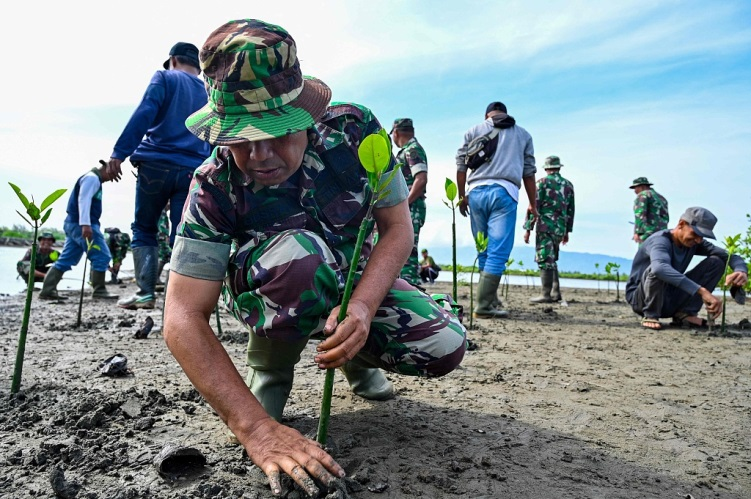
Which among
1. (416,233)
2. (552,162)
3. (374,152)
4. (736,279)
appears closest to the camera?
(374,152)

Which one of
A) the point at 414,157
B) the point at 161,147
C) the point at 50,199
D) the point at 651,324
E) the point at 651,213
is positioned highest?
the point at 414,157

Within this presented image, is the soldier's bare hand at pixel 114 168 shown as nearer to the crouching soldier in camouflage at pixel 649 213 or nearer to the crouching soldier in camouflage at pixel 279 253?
the crouching soldier in camouflage at pixel 279 253

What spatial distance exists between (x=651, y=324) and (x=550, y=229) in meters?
2.73

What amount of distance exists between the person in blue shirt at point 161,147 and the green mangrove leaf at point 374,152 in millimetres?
3058

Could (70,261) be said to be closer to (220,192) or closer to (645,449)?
(220,192)

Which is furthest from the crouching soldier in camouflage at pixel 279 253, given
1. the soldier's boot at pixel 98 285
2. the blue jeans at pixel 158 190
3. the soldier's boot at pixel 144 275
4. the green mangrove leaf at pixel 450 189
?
the soldier's boot at pixel 98 285

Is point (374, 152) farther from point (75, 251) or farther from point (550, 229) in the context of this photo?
point (550, 229)

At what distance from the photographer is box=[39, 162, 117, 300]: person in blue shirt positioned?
18.0ft

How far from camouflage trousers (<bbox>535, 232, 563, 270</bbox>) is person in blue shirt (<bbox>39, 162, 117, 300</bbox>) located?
5536mm

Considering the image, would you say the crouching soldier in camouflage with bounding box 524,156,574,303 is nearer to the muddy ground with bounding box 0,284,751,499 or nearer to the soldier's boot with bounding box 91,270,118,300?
the muddy ground with bounding box 0,284,751,499

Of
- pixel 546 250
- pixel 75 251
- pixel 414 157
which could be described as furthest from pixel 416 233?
pixel 75 251

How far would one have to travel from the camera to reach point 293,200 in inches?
71.5

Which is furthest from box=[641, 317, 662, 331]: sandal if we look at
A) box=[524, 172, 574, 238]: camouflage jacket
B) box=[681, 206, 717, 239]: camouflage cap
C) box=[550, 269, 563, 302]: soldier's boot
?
box=[524, 172, 574, 238]: camouflage jacket

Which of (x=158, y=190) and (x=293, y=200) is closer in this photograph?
(x=293, y=200)
